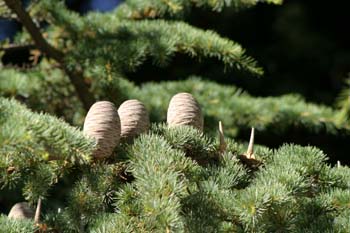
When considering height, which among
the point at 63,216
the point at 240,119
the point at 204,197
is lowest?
the point at 240,119

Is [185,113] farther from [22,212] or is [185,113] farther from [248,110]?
[248,110]

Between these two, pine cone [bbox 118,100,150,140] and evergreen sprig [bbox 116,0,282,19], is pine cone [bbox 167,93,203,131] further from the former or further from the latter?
evergreen sprig [bbox 116,0,282,19]

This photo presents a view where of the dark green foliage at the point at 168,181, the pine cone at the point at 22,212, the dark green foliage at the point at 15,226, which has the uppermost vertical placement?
the dark green foliage at the point at 168,181

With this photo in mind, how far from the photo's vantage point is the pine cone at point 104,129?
3.78 feet

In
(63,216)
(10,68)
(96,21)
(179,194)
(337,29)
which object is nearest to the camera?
(179,194)

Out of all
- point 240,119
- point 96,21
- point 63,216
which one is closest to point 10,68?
point 96,21

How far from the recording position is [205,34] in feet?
6.34

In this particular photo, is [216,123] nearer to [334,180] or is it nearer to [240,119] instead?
[240,119]

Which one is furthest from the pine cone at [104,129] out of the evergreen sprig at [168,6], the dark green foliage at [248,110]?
the dark green foliage at [248,110]

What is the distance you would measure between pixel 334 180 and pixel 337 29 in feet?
8.53

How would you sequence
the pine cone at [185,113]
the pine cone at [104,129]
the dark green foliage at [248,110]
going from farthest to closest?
1. the dark green foliage at [248,110]
2. the pine cone at [185,113]
3. the pine cone at [104,129]

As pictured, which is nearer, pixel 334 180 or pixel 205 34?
pixel 334 180

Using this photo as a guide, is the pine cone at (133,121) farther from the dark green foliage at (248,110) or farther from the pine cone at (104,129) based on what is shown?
the dark green foliage at (248,110)

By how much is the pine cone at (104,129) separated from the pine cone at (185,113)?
0.46ft
